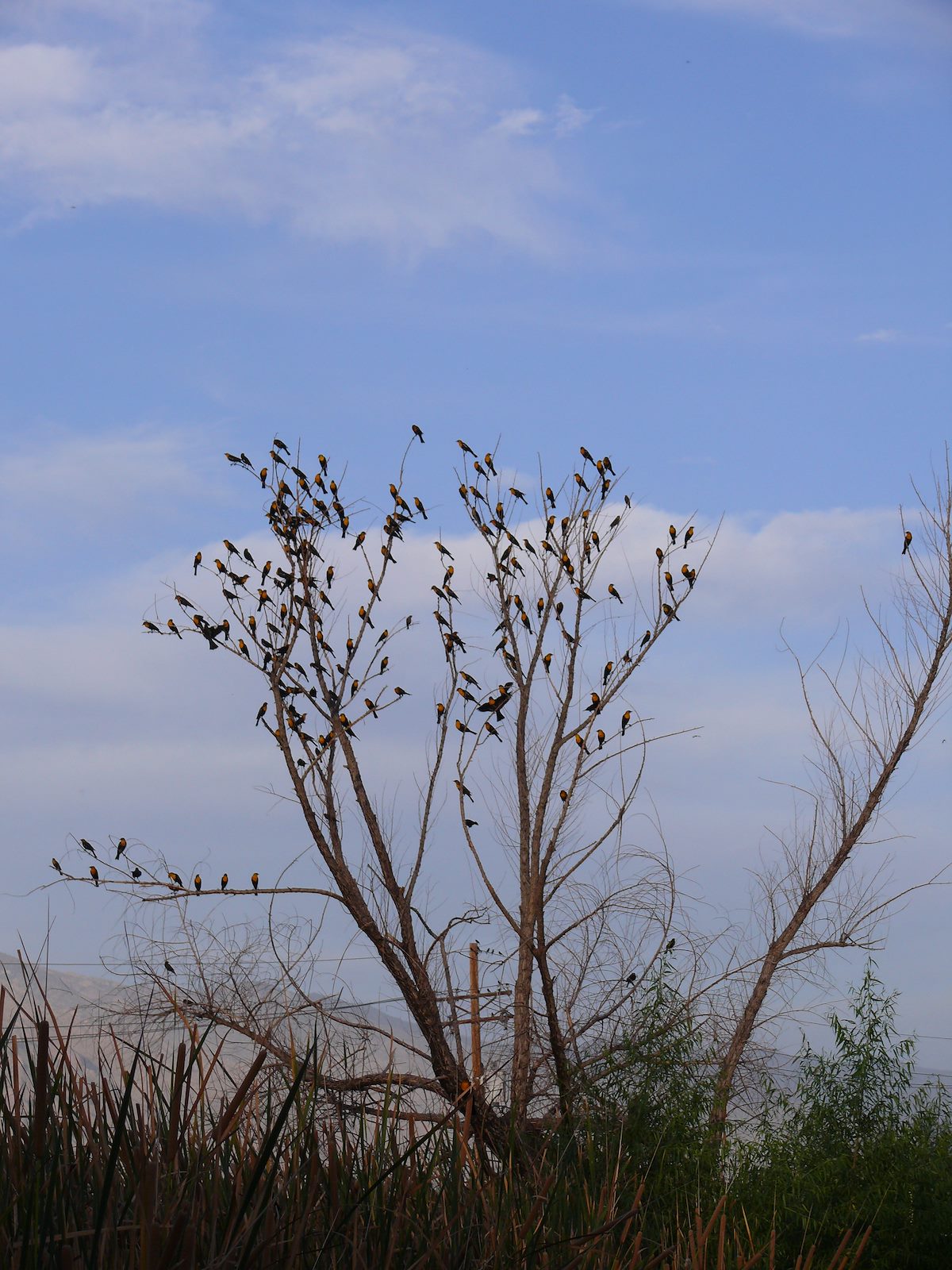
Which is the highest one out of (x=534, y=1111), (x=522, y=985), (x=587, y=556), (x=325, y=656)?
(x=587, y=556)

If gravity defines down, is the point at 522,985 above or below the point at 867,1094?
above

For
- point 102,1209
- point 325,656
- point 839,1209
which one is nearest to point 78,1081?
point 102,1209

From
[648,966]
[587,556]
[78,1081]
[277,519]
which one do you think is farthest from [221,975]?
[78,1081]

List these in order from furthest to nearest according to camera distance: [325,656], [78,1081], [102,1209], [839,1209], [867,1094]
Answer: [325,656]
[867,1094]
[839,1209]
[78,1081]
[102,1209]

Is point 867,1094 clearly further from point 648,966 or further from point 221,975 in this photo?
point 221,975

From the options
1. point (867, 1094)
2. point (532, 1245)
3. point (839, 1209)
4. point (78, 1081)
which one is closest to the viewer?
point (532, 1245)

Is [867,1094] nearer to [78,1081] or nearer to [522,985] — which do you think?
[522,985]

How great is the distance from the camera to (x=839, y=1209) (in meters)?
8.95

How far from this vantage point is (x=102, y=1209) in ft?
6.00

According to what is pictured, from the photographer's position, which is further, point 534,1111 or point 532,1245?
point 534,1111

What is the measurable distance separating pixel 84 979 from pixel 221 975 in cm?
116

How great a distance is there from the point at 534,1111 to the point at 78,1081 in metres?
8.57

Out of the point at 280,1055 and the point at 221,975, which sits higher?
the point at 221,975

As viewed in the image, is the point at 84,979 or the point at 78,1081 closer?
the point at 78,1081
